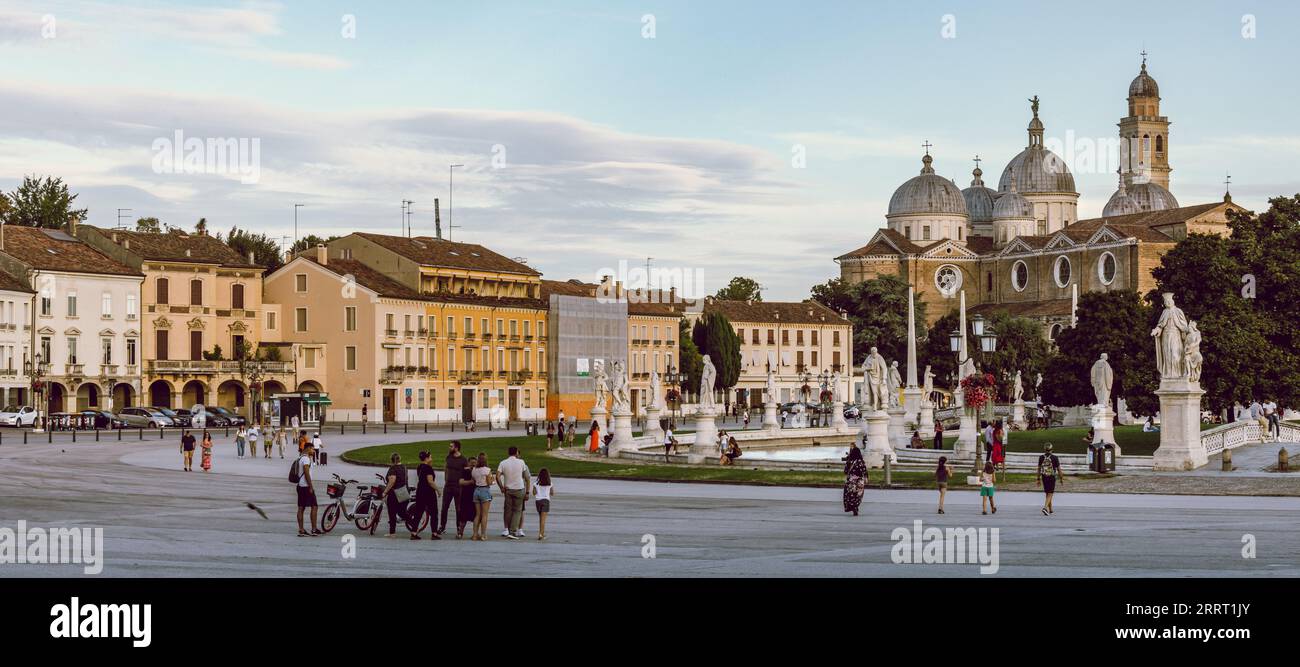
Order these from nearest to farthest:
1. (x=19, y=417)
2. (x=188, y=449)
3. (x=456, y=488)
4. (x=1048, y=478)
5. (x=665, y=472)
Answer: (x=456, y=488) < (x=1048, y=478) < (x=665, y=472) < (x=188, y=449) < (x=19, y=417)

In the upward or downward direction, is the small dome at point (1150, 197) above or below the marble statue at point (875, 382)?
above

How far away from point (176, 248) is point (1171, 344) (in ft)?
219

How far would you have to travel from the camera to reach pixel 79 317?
290 feet

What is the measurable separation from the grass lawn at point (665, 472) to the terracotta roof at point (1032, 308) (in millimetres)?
100681

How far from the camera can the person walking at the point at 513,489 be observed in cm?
2717

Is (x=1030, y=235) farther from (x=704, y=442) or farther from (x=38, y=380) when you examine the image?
(x=704, y=442)

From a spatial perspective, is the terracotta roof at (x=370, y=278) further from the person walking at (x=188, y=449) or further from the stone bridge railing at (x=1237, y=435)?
the stone bridge railing at (x=1237, y=435)

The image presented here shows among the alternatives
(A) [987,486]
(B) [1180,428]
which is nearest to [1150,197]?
(B) [1180,428]

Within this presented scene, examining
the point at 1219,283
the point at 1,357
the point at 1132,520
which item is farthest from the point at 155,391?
the point at 1132,520

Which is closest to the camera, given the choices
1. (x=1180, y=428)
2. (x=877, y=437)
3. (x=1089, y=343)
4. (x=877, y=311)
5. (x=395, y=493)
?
(x=395, y=493)

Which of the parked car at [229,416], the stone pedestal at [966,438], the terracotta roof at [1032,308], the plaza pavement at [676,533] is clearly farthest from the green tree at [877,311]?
the plaza pavement at [676,533]

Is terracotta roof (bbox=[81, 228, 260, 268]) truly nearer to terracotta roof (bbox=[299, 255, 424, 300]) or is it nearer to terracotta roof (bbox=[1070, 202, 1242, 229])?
terracotta roof (bbox=[299, 255, 424, 300])
